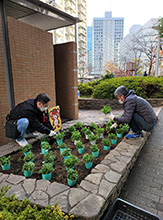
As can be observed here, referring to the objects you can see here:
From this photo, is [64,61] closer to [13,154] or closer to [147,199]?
[13,154]

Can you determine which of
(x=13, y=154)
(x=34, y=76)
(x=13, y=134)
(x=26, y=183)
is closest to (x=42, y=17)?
(x=34, y=76)

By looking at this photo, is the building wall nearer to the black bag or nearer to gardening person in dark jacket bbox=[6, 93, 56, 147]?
the black bag

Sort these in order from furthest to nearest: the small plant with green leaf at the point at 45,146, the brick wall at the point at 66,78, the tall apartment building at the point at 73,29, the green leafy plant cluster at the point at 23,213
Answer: the tall apartment building at the point at 73,29 < the brick wall at the point at 66,78 < the small plant with green leaf at the point at 45,146 < the green leafy plant cluster at the point at 23,213

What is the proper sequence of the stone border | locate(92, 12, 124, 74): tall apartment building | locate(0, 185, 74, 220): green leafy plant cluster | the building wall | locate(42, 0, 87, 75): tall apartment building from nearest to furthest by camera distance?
locate(0, 185, 74, 220): green leafy plant cluster
the stone border
the building wall
locate(42, 0, 87, 75): tall apartment building
locate(92, 12, 124, 74): tall apartment building

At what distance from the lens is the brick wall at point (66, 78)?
6188 mm

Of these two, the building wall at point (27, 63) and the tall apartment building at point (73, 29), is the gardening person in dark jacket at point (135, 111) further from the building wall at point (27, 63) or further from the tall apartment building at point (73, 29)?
the tall apartment building at point (73, 29)

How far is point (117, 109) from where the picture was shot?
8.77 metres

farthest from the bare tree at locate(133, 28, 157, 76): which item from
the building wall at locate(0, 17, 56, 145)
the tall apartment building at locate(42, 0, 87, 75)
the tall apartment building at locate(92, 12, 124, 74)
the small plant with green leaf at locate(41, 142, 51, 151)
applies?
the tall apartment building at locate(92, 12, 124, 74)

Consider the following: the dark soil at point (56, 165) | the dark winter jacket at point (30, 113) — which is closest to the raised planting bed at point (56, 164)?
the dark soil at point (56, 165)

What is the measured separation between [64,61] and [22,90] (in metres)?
2.65

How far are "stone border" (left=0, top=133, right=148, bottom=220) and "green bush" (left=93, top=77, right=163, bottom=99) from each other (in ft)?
22.0

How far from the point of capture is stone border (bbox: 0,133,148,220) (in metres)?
1.70

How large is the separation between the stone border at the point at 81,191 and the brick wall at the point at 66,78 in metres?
4.20

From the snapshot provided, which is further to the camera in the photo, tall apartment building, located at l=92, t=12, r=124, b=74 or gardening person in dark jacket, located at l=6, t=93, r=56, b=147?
tall apartment building, located at l=92, t=12, r=124, b=74
